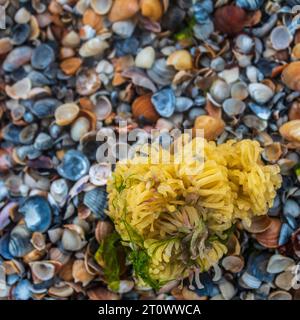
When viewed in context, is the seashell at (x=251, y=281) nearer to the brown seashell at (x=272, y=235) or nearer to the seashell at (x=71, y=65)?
the brown seashell at (x=272, y=235)

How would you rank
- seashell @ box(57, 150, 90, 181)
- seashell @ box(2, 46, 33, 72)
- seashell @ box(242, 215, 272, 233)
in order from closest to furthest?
seashell @ box(242, 215, 272, 233) < seashell @ box(57, 150, 90, 181) < seashell @ box(2, 46, 33, 72)

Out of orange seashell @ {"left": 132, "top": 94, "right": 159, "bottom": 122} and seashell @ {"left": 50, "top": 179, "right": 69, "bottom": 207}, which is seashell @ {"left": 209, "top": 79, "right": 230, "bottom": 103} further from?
seashell @ {"left": 50, "top": 179, "right": 69, "bottom": 207}

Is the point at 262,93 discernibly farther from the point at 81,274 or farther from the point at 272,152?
the point at 81,274

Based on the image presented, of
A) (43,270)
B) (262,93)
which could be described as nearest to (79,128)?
(43,270)

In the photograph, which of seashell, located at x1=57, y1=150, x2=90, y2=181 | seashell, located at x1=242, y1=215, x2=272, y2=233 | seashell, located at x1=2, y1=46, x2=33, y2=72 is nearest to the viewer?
seashell, located at x1=242, y1=215, x2=272, y2=233

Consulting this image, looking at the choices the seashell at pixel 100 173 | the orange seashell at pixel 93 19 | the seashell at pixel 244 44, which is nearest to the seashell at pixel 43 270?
the seashell at pixel 100 173

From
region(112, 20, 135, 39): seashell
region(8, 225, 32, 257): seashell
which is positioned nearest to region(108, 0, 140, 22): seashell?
region(112, 20, 135, 39): seashell
